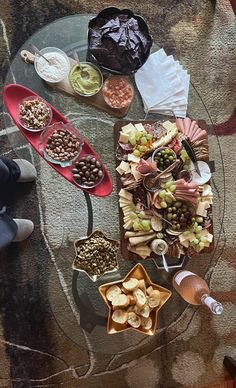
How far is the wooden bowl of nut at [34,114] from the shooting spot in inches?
78.2

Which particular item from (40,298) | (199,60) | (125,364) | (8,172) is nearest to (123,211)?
→ (8,172)

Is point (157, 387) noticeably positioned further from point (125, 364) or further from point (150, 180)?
point (150, 180)

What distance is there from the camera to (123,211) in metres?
2.04

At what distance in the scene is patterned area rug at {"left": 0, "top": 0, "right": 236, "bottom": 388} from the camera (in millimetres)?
2414

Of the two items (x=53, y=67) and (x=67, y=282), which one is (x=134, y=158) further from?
(x=67, y=282)

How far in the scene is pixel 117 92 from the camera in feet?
6.82

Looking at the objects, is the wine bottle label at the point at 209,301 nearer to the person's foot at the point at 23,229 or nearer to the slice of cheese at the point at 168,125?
the slice of cheese at the point at 168,125

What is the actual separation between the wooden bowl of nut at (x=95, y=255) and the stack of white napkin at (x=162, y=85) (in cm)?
56

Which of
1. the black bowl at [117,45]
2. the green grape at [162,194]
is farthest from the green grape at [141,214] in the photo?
the black bowl at [117,45]

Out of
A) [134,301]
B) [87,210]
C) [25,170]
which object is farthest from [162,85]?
[134,301]

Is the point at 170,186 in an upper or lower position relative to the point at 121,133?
lower

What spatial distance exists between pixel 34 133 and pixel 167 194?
57cm

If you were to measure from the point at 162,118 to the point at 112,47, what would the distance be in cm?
35

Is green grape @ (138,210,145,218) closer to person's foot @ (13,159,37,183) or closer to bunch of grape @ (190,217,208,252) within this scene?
bunch of grape @ (190,217,208,252)
